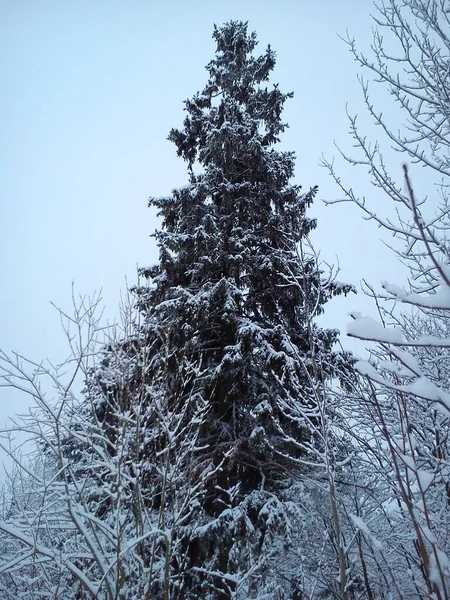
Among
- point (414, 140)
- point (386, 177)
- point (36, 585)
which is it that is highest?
point (414, 140)

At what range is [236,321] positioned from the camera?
853 cm

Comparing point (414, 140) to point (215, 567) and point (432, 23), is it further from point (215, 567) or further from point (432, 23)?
point (215, 567)

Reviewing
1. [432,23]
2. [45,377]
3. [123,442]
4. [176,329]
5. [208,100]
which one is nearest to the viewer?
[432,23]

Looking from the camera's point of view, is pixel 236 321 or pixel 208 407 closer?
pixel 208 407

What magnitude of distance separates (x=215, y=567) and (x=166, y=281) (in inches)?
233

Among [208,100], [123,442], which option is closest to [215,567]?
[123,442]

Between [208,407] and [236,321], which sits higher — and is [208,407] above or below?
below

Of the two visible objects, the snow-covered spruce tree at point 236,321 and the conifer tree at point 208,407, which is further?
the snow-covered spruce tree at point 236,321

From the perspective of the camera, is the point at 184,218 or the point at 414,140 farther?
the point at 184,218

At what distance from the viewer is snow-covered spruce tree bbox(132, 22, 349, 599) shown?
676cm

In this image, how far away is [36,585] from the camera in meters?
7.31

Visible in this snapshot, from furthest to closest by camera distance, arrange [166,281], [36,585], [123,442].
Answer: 1. [166,281]
2. [36,585]
3. [123,442]

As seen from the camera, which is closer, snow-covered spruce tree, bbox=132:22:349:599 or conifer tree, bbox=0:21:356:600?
conifer tree, bbox=0:21:356:600

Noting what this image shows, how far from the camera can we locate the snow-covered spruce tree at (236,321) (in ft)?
22.2
